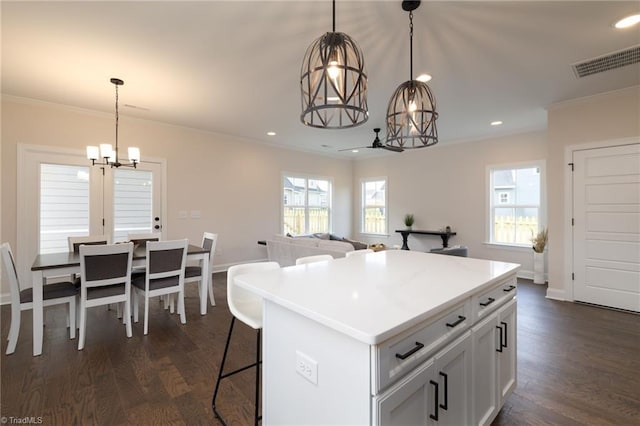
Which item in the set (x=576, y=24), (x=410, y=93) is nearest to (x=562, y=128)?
(x=576, y=24)

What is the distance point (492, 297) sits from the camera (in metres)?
1.63

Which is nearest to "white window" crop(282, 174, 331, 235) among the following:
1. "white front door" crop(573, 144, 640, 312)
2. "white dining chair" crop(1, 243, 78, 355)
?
"white dining chair" crop(1, 243, 78, 355)

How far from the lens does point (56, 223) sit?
4.14 m

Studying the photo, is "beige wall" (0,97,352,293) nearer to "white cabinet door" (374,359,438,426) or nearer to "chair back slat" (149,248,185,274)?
"chair back slat" (149,248,185,274)

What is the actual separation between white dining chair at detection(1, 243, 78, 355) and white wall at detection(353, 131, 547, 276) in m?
6.16

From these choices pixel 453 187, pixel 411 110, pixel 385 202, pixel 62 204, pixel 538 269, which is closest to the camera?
pixel 411 110

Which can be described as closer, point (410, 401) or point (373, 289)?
point (410, 401)

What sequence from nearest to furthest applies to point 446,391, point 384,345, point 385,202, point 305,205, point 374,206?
point 384,345 < point 446,391 < point 305,205 < point 385,202 < point 374,206

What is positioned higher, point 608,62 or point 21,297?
point 608,62

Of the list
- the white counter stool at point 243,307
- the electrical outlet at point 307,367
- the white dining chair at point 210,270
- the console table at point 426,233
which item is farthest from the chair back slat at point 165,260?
the console table at point 426,233

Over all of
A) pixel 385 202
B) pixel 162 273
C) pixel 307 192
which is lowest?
pixel 162 273

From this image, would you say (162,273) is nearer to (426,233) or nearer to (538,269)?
(426,233)

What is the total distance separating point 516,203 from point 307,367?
18.9ft

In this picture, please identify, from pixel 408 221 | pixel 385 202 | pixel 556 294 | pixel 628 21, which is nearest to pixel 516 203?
pixel 556 294
